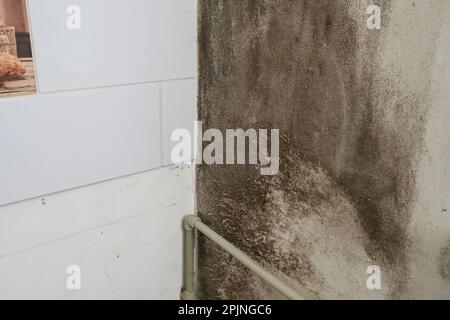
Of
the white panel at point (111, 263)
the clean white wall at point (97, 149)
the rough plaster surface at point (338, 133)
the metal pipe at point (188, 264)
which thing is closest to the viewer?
the rough plaster surface at point (338, 133)

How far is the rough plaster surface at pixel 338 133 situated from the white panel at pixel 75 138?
26cm

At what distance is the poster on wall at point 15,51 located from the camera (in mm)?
1162

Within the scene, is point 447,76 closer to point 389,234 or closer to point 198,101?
point 389,234

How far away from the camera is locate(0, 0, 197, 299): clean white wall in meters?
1.27

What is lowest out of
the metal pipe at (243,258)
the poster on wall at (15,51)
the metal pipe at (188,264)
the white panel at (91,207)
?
the metal pipe at (188,264)

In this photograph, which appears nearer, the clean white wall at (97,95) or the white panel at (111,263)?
the clean white wall at (97,95)

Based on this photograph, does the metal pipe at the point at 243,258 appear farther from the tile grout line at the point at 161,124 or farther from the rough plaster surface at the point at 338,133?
the tile grout line at the point at 161,124

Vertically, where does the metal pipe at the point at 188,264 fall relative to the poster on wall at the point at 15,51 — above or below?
below

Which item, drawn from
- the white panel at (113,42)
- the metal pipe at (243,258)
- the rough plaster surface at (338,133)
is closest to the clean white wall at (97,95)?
the white panel at (113,42)

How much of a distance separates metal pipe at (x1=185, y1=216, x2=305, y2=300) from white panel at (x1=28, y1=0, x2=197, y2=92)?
1.89ft

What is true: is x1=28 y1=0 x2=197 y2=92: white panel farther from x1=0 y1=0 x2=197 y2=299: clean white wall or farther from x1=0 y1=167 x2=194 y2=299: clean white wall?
x1=0 y1=167 x2=194 y2=299: clean white wall

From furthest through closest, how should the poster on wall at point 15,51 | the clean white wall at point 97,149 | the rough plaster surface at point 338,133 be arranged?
the clean white wall at point 97,149 → the poster on wall at point 15,51 → the rough plaster surface at point 338,133

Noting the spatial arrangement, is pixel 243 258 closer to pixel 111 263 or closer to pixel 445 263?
pixel 111 263

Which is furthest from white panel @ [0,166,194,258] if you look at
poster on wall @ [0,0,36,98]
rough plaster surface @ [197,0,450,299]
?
poster on wall @ [0,0,36,98]
